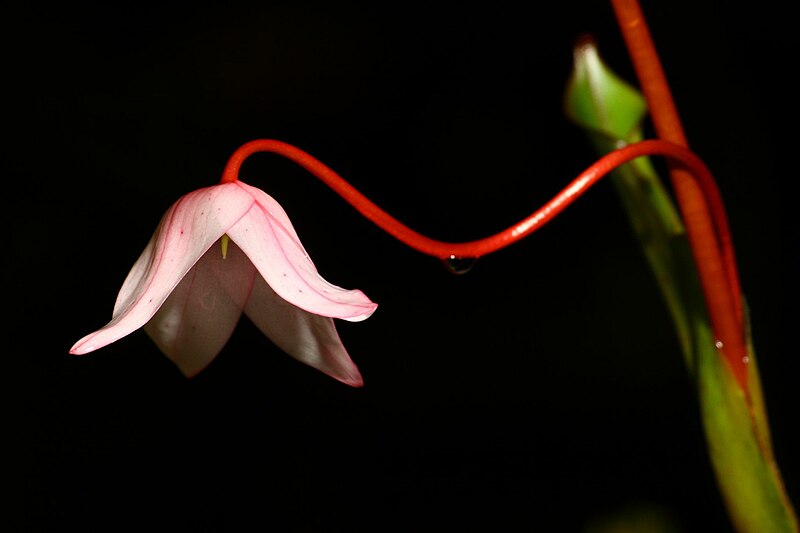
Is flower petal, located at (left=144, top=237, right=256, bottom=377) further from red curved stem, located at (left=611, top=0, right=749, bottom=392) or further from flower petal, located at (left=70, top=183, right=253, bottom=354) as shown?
red curved stem, located at (left=611, top=0, right=749, bottom=392)

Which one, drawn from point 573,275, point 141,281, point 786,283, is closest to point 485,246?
point 141,281

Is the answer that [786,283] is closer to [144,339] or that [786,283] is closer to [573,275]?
[573,275]

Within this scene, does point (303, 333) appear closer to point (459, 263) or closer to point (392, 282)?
point (459, 263)

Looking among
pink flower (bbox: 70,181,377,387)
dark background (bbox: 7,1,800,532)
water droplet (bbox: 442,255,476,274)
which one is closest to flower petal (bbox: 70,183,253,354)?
pink flower (bbox: 70,181,377,387)

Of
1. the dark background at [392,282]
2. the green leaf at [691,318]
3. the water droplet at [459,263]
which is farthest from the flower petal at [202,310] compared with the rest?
the dark background at [392,282]

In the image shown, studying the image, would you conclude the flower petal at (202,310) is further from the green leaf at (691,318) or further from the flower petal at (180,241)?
the green leaf at (691,318)

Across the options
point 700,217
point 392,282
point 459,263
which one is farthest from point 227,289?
point 392,282
